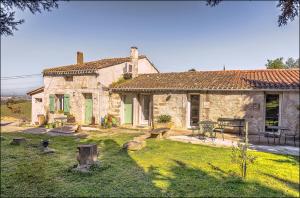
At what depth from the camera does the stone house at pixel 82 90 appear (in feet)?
61.7

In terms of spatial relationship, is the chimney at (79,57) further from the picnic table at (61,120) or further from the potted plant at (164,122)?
the potted plant at (164,122)

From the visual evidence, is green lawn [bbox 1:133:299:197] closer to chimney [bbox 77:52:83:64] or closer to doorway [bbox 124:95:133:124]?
doorway [bbox 124:95:133:124]

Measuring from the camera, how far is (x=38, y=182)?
22.9ft

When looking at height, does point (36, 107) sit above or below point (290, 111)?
below

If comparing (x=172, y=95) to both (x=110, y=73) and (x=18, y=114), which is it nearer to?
(x=110, y=73)

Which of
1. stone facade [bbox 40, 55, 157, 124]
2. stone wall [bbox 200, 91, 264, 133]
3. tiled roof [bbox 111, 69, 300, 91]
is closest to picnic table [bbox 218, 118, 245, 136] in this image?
stone wall [bbox 200, 91, 264, 133]

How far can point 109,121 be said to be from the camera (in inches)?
727

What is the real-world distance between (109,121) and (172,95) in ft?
17.2

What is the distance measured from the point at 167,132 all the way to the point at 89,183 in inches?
336

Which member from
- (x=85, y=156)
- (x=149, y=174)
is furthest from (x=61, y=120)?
(x=149, y=174)

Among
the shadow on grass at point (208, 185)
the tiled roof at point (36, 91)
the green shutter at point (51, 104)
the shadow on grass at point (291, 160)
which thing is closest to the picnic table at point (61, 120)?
the green shutter at point (51, 104)

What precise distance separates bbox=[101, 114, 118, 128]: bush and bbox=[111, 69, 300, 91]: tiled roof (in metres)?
2.20

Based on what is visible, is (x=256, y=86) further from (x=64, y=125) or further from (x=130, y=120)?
(x=64, y=125)

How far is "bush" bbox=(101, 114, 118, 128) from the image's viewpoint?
59.1ft
